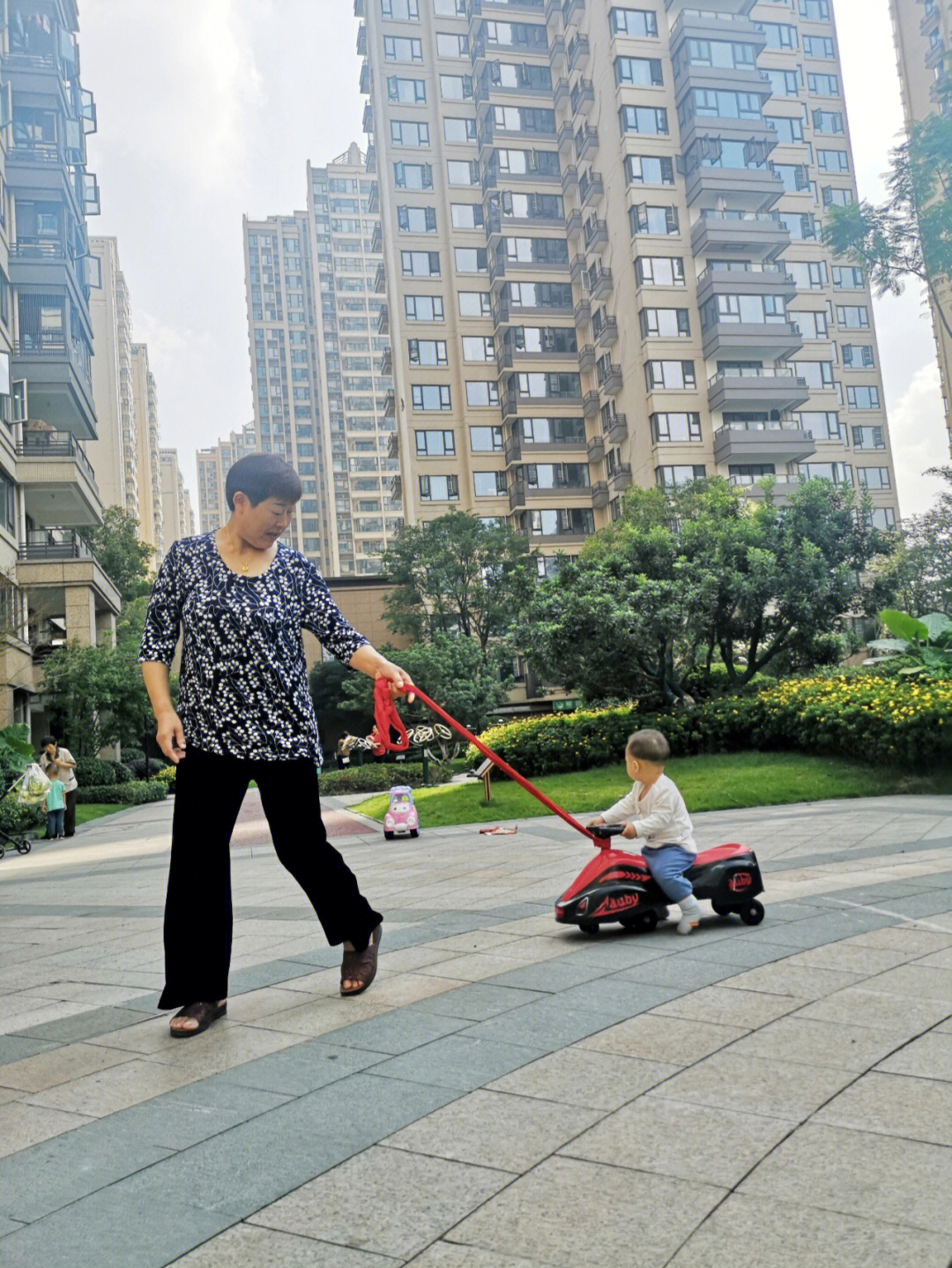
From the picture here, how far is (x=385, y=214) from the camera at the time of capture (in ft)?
190

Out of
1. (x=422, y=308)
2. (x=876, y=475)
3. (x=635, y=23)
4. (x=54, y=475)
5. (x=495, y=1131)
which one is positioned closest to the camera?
(x=495, y=1131)

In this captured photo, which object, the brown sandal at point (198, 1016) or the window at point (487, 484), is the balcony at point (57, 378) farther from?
the brown sandal at point (198, 1016)

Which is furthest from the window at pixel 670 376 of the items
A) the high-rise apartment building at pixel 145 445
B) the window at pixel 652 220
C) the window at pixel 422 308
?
the high-rise apartment building at pixel 145 445

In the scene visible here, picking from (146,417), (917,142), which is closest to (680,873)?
(917,142)

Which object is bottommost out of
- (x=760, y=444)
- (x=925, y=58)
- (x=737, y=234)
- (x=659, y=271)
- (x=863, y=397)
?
(x=760, y=444)

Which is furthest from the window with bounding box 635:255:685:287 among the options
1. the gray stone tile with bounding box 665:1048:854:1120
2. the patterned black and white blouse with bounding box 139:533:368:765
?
the gray stone tile with bounding box 665:1048:854:1120

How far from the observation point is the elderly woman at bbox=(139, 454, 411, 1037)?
13.1 feet

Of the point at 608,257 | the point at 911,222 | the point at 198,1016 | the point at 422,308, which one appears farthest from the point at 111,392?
the point at 198,1016

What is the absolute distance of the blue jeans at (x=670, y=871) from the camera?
523 centimetres

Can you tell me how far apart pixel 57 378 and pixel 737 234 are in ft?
101

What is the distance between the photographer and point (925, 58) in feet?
166

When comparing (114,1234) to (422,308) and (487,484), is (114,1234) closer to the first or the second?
(487,484)

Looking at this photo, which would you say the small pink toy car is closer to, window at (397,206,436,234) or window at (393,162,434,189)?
window at (397,206,436,234)

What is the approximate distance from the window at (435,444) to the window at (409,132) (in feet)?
50.6
